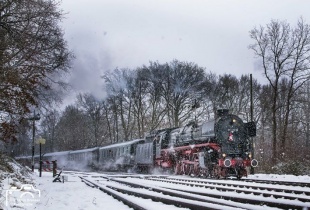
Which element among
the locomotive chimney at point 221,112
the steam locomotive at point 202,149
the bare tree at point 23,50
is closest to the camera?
the bare tree at point 23,50

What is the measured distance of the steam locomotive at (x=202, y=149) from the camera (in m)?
21.0

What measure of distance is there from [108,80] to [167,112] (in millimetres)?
8967

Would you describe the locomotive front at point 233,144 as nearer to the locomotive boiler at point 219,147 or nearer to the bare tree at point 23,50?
the locomotive boiler at point 219,147

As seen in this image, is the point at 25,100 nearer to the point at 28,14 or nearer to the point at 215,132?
the point at 28,14

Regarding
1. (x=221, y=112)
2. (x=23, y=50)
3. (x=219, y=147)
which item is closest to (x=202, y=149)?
(x=219, y=147)

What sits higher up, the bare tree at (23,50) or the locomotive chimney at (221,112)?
the bare tree at (23,50)

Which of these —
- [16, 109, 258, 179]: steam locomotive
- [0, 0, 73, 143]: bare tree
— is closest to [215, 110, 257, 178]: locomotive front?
[16, 109, 258, 179]: steam locomotive

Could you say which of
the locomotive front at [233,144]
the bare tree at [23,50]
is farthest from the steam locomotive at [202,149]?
the bare tree at [23,50]

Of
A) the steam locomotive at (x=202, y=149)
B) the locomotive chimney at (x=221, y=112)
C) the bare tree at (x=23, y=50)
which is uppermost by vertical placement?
the bare tree at (x=23, y=50)

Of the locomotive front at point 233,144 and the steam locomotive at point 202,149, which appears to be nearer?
the locomotive front at point 233,144

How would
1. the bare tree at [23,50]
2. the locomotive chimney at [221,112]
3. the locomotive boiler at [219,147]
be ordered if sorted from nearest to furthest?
the bare tree at [23,50], the locomotive boiler at [219,147], the locomotive chimney at [221,112]

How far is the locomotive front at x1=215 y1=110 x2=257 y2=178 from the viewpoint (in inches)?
815

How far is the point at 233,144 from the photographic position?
70.3 feet

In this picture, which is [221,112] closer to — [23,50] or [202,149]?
[202,149]
